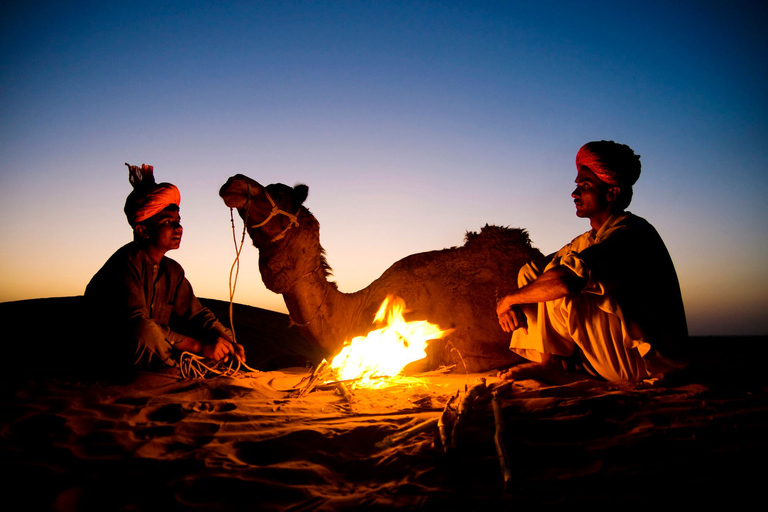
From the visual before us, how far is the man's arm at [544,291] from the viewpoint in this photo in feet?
9.72

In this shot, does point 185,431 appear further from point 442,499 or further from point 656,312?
point 656,312

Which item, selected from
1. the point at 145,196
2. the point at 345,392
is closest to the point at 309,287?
the point at 345,392

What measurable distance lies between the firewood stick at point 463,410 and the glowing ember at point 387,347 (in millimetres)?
1424

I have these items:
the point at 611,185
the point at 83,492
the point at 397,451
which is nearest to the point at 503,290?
the point at 611,185

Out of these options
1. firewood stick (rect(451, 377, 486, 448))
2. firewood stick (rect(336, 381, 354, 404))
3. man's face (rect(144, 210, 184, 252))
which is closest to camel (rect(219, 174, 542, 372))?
man's face (rect(144, 210, 184, 252))

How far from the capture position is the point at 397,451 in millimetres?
2045

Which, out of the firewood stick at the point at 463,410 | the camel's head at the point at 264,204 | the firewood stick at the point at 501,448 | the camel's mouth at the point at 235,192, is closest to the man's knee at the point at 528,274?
the firewood stick at the point at 463,410

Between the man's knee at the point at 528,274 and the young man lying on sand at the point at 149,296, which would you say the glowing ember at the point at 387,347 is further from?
the man's knee at the point at 528,274

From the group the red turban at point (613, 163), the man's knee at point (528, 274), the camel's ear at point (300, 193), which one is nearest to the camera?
the red turban at point (613, 163)

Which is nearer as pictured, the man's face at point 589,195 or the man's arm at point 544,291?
the man's arm at point 544,291

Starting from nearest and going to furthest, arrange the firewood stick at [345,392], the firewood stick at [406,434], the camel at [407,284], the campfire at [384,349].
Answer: the firewood stick at [406,434] < the firewood stick at [345,392] < the campfire at [384,349] < the camel at [407,284]

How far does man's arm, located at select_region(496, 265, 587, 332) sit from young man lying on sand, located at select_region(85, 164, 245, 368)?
2.73 m

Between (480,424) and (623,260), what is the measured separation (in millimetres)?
1621

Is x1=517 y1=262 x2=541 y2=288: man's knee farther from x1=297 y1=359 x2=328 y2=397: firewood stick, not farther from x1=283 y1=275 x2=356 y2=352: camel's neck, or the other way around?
x1=283 y1=275 x2=356 y2=352: camel's neck
